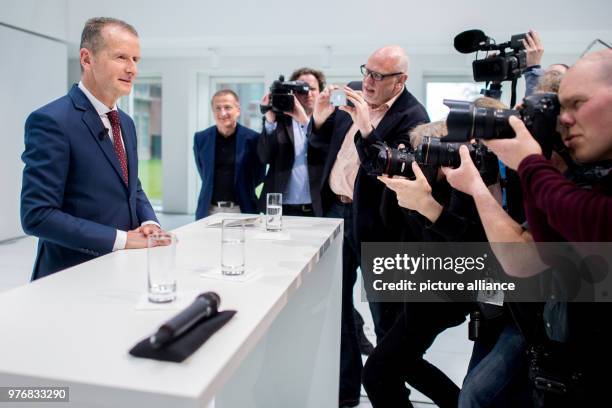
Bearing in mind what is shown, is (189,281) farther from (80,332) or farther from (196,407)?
(196,407)

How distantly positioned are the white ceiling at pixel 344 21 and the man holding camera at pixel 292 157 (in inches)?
102

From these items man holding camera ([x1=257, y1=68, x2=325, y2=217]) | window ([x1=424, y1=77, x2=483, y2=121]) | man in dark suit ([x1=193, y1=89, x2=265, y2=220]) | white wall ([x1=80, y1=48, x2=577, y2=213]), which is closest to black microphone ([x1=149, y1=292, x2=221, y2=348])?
man holding camera ([x1=257, y1=68, x2=325, y2=217])

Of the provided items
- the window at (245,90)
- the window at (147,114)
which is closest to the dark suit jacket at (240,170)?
the window at (245,90)

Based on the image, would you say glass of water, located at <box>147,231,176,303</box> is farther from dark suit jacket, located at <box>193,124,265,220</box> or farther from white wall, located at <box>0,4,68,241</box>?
white wall, located at <box>0,4,68,241</box>

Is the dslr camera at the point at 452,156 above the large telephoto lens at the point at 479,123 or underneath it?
underneath

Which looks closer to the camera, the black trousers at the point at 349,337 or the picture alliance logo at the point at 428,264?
the picture alliance logo at the point at 428,264

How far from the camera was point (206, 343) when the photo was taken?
0.89m

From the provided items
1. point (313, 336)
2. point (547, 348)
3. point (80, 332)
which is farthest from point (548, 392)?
point (313, 336)

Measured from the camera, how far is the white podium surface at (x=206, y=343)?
770 mm

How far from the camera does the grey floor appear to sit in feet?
9.34

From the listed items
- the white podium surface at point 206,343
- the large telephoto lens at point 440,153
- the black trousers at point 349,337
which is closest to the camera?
the white podium surface at point 206,343

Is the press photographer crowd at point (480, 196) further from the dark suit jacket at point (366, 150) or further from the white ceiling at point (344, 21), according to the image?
the white ceiling at point (344, 21)

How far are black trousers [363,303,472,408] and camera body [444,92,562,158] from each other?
0.71 meters

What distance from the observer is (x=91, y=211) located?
177 centimetres
